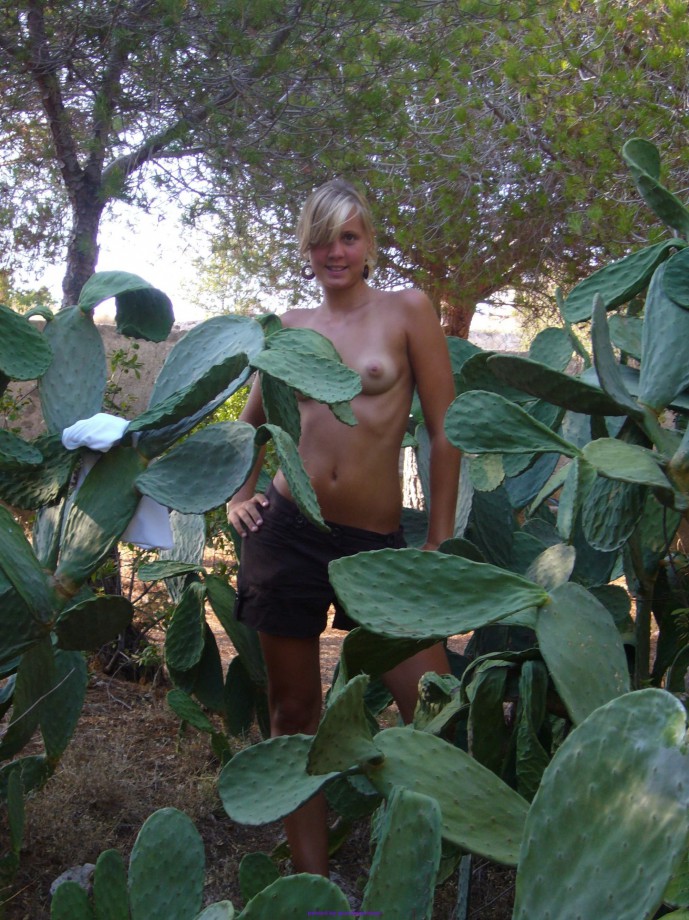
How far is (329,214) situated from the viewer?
2.39 m

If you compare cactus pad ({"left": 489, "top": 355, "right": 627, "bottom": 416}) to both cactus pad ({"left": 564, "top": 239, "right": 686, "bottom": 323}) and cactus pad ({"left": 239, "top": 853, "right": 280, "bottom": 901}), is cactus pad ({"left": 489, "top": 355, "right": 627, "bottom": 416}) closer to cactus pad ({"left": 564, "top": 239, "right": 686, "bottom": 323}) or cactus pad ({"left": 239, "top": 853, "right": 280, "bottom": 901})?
cactus pad ({"left": 564, "top": 239, "right": 686, "bottom": 323})

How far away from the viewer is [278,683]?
7.82 feet

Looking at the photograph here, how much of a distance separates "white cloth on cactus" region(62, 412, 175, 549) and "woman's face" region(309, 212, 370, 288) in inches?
26.6

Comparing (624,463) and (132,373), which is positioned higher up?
(132,373)

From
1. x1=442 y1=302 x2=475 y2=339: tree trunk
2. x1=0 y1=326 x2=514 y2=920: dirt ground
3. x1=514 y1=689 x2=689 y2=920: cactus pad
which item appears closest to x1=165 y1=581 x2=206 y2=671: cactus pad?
x1=0 y1=326 x2=514 y2=920: dirt ground

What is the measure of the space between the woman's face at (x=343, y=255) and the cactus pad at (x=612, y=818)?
1564 millimetres

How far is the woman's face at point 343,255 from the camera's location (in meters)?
2.41

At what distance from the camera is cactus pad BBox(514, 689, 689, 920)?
3.17ft

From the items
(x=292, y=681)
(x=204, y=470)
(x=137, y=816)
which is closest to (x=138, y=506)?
(x=204, y=470)

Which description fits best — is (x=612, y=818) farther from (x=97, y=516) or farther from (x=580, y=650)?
(x=97, y=516)

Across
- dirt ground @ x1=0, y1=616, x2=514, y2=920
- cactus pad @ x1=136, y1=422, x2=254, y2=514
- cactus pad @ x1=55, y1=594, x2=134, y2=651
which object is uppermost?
cactus pad @ x1=136, y1=422, x2=254, y2=514

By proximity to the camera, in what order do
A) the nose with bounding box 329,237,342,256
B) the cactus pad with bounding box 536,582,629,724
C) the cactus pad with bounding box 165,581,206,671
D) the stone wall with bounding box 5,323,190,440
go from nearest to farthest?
the cactus pad with bounding box 536,582,629,724, the nose with bounding box 329,237,342,256, the cactus pad with bounding box 165,581,206,671, the stone wall with bounding box 5,323,190,440

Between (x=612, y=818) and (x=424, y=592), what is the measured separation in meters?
0.56

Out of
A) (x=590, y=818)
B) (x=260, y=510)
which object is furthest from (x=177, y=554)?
(x=590, y=818)
